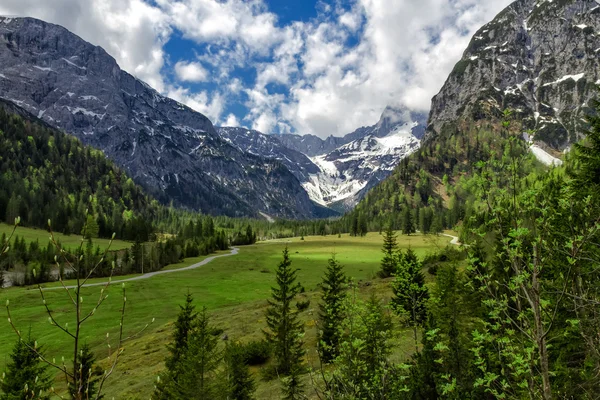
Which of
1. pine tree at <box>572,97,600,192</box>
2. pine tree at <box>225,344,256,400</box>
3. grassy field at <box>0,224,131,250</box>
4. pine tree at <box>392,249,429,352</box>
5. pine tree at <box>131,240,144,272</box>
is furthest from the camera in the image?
grassy field at <box>0,224,131,250</box>

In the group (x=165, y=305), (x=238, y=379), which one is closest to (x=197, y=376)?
(x=238, y=379)

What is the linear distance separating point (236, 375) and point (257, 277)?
82.6m

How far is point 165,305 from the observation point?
73688 millimetres

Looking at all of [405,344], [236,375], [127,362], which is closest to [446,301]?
[405,344]

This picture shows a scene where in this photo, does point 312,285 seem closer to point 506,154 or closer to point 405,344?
point 405,344

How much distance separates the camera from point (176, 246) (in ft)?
456

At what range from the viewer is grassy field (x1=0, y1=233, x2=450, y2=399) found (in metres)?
39.2

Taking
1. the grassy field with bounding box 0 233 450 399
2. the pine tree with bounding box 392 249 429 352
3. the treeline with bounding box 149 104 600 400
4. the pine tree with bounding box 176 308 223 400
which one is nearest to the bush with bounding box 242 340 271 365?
the treeline with bounding box 149 104 600 400

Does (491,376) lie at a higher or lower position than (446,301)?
higher

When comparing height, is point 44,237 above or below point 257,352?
above

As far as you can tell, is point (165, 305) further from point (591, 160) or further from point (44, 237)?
point (44, 237)

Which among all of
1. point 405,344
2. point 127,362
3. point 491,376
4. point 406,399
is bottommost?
point 127,362

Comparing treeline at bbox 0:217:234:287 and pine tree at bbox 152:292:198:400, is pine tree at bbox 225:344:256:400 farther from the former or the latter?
treeline at bbox 0:217:234:287

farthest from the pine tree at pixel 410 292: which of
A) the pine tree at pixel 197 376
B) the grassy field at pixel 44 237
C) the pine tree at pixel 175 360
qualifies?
the grassy field at pixel 44 237
